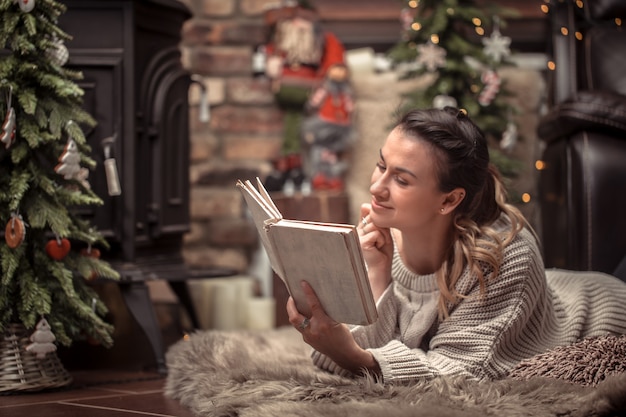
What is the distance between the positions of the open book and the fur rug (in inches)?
6.4

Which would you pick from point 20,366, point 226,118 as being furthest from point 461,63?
point 20,366

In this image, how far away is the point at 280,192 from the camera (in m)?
3.36

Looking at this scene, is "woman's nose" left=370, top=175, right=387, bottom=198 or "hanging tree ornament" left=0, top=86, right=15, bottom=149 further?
"hanging tree ornament" left=0, top=86, right=15, bottom=149

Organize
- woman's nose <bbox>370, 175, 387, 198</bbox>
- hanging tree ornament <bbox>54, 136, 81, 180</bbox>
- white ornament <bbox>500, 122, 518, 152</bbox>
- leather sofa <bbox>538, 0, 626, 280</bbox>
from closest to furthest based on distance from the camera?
woman's nose <bbox>370, 175, 387, 198</bbox> < hanging tree ornament <bbox>54, 136, 81, 180</bbox> < leather sofa <bbox>538, 0, 626, 280</bbox> < white ornament <bbox>500, 122, 518, 152</bbox>

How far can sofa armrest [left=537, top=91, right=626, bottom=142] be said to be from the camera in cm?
248

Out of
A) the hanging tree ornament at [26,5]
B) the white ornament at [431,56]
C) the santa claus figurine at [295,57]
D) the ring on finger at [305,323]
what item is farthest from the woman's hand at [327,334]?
the santa claus figurine at [295,57]

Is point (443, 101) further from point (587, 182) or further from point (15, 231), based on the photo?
point (15, 231)

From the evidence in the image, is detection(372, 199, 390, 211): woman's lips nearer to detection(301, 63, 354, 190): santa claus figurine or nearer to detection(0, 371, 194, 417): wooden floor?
detection(0, 371, 194, 417): wooden floor

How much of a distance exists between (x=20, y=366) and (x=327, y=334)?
82 cm

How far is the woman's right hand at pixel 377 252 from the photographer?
1967mm

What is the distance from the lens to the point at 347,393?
1.76 m

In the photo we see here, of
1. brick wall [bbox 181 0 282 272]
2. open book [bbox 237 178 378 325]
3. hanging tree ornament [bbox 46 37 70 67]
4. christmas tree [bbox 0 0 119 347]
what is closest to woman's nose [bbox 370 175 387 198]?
open book [bbox 237 178 378 325]

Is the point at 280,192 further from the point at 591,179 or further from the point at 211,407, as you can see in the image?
the point at 211,407

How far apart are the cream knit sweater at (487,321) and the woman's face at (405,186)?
0.64 feet
